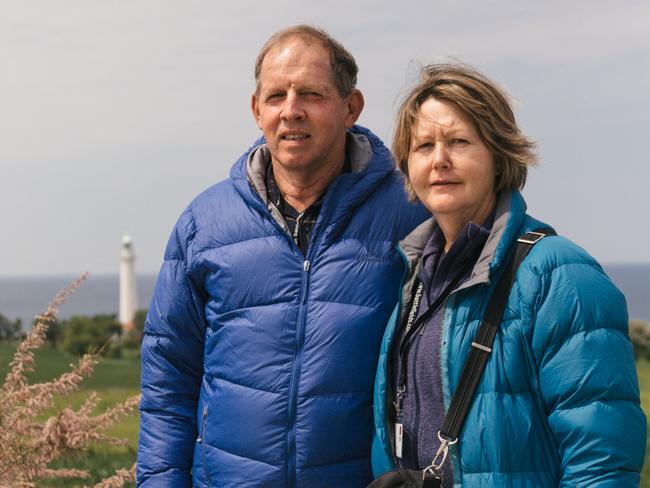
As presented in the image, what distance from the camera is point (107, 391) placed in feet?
43.1

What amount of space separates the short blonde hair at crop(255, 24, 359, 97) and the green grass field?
3.13m

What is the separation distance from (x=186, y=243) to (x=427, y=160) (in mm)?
1315

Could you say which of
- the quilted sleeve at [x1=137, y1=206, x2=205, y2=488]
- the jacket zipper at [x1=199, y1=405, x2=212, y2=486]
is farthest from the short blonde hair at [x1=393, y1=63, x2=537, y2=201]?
the jacket zipper at [x1=199, y1=405, x2=212, y2=486]

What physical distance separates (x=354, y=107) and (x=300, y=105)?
325 millimetres

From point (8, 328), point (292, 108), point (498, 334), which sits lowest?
point (8, 328)

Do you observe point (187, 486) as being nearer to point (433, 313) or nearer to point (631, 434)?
point (433, 313)

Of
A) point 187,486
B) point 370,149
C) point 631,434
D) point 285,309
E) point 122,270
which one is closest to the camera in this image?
point 631,434

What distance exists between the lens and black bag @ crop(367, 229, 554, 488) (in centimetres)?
258

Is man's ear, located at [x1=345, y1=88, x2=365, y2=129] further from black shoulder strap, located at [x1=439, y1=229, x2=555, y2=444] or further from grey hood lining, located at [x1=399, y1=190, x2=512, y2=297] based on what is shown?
black shoulder strap, located at [x1=439, y1=229, x2=555, y2=444]

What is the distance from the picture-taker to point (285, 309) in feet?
10.9

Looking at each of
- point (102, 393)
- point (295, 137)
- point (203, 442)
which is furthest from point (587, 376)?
point (102, 393)

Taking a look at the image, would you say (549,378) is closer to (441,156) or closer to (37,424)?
(441,156)

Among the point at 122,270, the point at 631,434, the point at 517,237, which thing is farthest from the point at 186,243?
the point at 122,270

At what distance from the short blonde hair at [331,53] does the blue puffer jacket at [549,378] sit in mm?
1081
